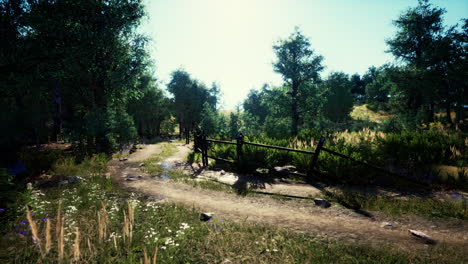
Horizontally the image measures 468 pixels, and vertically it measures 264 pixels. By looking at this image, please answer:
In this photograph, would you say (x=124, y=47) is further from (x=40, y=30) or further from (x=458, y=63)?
(x=458, y=63)

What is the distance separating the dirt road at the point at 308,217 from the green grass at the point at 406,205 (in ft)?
1.00

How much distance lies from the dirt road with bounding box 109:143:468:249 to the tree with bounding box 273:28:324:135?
773 inches

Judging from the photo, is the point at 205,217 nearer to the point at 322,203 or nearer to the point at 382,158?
the point at 322,203

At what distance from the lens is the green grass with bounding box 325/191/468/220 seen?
518cm

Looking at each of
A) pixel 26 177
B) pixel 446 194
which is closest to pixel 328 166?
pixel 446 194

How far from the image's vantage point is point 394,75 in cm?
2520

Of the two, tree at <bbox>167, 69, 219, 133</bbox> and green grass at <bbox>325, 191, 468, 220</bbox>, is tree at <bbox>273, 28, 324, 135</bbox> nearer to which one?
green grass at <bbox>325, 191, 468, 220</bbox>

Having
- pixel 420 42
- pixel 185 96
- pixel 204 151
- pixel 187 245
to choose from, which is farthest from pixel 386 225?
pixel 185 96

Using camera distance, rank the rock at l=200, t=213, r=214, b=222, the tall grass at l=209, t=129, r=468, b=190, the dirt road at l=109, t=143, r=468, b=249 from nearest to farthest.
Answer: the dirt road at l=109, t=143, r=468, b=249
the rock at l=200, t=213, r=214, b=222
the tall grass at l=209, t=129, r=468, b=190

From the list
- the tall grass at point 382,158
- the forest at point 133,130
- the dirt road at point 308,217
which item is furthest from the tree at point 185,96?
the dirt road at point 308,217

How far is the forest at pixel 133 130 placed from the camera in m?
3.50

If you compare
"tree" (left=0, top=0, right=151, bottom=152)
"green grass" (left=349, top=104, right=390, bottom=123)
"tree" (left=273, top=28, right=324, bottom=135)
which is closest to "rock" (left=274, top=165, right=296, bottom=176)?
"tree" (left=0, top=0, right=151, bottom=152)

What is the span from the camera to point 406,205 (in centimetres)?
562

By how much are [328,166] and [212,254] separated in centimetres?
604
